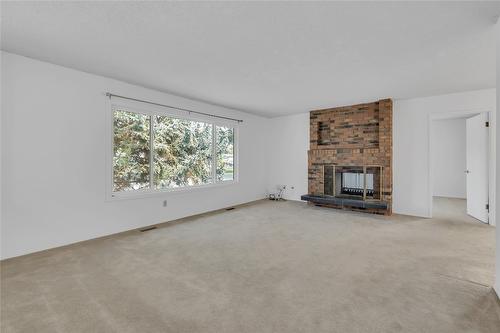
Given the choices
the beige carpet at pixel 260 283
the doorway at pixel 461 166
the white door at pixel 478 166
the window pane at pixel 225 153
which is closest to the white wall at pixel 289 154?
the window pane at pixel 225 153

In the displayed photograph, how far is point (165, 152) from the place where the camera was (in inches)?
184

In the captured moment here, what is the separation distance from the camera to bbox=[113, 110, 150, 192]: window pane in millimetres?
3990

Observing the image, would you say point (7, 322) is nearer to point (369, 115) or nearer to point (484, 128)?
point (369, 115)

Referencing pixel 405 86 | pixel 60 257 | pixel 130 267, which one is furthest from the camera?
pixel 405 86

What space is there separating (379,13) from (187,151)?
401 cm

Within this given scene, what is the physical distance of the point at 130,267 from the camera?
107 inches

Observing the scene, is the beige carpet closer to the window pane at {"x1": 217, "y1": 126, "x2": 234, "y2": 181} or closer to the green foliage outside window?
the green foliage outside window

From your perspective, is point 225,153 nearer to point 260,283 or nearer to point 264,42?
point 264,42

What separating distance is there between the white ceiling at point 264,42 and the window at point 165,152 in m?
0.82

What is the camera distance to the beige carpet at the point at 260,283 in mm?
1786

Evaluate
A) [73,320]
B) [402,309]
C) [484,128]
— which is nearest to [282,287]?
[402,309]

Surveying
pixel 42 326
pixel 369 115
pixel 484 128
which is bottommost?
pixel 42 326

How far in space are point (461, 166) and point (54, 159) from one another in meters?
9.60

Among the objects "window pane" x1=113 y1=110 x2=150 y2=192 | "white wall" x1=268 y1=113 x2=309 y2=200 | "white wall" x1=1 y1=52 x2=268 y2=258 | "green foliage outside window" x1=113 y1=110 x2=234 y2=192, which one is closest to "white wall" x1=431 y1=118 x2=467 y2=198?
"white wall" x1=268 y1=113 x2=309 y2=200
